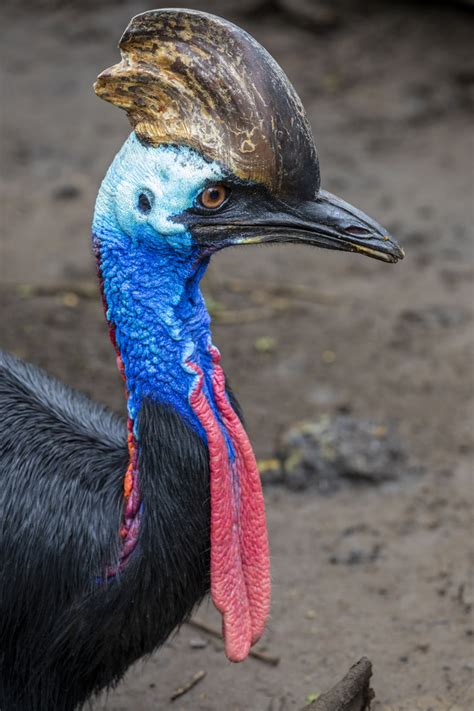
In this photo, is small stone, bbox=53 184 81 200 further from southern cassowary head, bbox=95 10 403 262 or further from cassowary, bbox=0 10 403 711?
southern cassowary head, bbox=95 10 403 262

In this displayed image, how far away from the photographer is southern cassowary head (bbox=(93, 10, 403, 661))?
7.12ft

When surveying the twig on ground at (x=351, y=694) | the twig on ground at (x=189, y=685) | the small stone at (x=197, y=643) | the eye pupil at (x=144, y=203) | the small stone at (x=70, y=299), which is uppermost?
the eye pupil at (x=144, y=203)

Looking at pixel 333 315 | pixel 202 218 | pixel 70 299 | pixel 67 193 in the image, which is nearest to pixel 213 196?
pixel 202 218

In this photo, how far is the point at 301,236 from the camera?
2312 mm

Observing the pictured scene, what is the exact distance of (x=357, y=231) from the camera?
230cm

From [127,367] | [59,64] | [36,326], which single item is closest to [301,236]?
[127,367]

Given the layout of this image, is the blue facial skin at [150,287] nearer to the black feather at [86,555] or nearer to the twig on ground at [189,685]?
the black feather at [86,555]

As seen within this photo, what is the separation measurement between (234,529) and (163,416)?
29 centimetres

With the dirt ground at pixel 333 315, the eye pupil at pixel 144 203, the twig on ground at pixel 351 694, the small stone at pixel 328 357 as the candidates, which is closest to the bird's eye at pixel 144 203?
the eye pupil at pixel 144 203

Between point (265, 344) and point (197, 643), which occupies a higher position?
point (265, 344)

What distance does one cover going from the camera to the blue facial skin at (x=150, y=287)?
7.38 ft

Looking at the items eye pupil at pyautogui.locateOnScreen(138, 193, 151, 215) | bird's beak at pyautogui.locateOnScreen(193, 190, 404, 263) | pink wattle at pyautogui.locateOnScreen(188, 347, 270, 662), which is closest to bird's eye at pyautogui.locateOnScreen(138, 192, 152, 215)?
eye pupil at pyautogui.locateOnScreen(138, 193, 151, 215)

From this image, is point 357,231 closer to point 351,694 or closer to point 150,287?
point 150,287

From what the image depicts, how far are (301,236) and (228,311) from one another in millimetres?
2927
